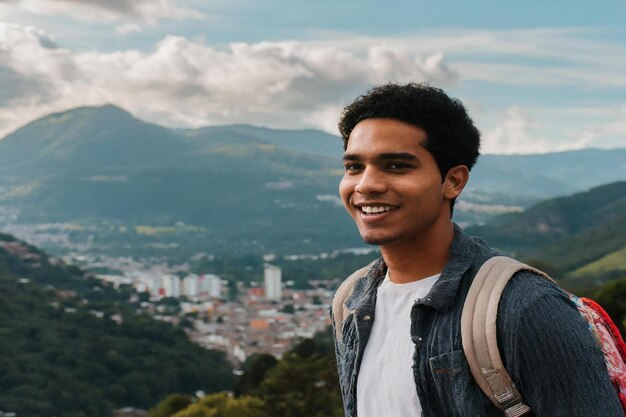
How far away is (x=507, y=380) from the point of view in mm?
1438

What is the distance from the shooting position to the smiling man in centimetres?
141

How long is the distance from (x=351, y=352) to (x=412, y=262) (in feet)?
0.77

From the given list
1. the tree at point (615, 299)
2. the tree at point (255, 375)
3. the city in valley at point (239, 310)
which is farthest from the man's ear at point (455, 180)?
the city in valley at point (239, 310)

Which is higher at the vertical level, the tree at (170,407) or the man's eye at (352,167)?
the man's eye at (352,167)

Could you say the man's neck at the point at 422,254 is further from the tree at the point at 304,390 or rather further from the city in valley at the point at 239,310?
the city in valley at the point at 239,310

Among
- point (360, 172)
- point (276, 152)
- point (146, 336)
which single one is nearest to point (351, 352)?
point (360, 172)

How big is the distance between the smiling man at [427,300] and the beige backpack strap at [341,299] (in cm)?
6

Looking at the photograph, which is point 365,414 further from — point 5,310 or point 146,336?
point 5,310

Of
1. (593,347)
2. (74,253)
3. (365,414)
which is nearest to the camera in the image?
(593,347)

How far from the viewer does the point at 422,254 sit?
1.71 meters

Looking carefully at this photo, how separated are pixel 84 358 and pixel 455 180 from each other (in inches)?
1546

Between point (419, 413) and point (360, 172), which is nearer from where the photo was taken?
point (419, 413)

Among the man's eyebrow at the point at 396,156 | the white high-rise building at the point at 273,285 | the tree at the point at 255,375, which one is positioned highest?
the white high-rise building at the point at 273,285

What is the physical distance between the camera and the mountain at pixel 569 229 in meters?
55.9
